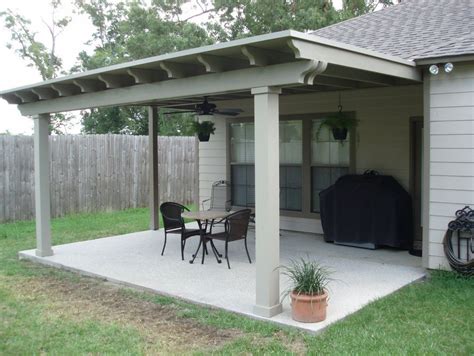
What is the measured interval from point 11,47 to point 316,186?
19.2 metres

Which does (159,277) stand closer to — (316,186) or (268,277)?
(268,277)

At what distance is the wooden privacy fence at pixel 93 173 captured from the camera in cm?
1016

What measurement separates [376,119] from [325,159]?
43.2 inches

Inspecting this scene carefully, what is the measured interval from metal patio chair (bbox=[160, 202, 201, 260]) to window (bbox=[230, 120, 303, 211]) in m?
2.40

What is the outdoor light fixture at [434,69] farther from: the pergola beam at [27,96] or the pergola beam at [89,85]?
the pergola beam at [27,96]

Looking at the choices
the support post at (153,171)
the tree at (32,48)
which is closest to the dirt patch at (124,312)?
the support post at (153,171)

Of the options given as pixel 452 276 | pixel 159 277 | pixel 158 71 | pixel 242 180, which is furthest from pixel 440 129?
pixel 242 180

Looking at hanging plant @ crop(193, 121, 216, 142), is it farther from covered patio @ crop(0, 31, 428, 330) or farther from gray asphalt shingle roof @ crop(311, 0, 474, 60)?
gray asphalt shingle roof @ crop(311, 0, 474, 60)

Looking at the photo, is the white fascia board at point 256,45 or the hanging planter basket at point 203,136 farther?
the hanging planter basket at point 203,136

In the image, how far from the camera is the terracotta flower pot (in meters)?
4.25

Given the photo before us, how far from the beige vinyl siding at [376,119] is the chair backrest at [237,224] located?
2435mm

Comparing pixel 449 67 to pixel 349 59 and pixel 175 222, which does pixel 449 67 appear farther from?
pixel 175 222

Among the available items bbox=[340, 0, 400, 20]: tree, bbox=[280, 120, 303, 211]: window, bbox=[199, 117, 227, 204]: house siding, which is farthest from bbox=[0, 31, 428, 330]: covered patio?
bbox=[340, 0, 400, 20]: tree

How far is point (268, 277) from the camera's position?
14.9ft
